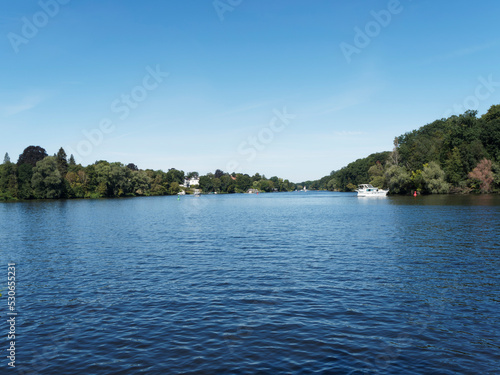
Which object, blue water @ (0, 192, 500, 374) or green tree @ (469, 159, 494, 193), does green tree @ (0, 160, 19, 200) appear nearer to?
blue water @ (0, 192, 500, 374)

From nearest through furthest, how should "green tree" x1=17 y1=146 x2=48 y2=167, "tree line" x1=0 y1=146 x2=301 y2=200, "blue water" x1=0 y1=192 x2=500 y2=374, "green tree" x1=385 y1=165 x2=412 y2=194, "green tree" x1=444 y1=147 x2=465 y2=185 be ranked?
"blue water" x1=0 y1=192 x2=500 y2=374
"green tree" x1=444 y1=147 x2=465 y2=185
"green tree" x1=385 y1=165 x2=412 y2=194
"tree line" x1=0 y1=146 x2=301 y2=200
"green tree" x1=17 y1=146 x2=48 y2=167

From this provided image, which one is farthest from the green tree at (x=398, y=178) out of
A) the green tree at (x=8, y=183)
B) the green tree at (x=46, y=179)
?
the green tree at (x=8, y=183)

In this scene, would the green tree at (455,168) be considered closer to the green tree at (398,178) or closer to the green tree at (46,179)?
the green tree at (398,178)

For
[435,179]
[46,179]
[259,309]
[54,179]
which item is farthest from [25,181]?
[435,179]

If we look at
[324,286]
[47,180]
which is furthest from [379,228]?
[47,180]

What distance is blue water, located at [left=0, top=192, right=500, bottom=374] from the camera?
40.3ft

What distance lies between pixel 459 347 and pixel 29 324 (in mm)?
17864

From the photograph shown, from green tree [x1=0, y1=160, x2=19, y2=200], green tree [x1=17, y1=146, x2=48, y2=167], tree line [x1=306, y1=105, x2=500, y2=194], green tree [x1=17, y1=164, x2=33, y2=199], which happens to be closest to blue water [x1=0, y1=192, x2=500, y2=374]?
tree line [x1=306, y1=105, x2=500, y2=194]

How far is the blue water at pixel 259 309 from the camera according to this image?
12.3 meters

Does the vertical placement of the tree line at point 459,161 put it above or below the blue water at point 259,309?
above

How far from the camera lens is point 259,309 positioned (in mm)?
17266

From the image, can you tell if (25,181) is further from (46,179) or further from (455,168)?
(455,168)

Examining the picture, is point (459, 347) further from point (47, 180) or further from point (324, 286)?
point (47, 180)

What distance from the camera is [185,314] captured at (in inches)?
656
